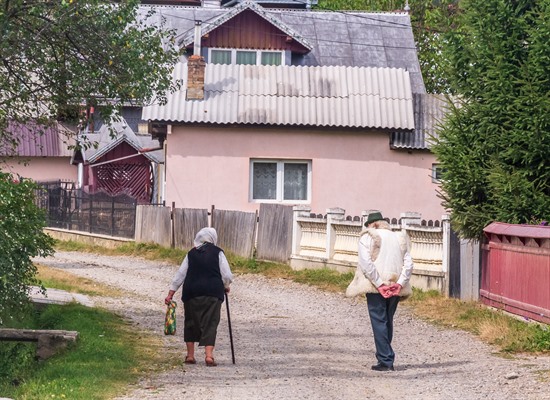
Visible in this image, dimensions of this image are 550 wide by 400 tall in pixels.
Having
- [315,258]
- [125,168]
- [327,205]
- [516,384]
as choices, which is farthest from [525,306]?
[125,168]

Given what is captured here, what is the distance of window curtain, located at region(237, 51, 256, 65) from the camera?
3584 centimetres

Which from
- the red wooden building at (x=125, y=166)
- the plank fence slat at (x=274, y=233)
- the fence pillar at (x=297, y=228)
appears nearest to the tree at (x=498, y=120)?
the fence pillar at (x=297, y=228)

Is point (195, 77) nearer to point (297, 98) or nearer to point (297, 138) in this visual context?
point (297, 98)

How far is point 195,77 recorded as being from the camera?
29.7m

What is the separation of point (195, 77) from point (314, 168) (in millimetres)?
3884

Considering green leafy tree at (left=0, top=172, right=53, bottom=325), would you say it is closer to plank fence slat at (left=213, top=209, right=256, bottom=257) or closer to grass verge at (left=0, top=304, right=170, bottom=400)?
grass verge at (left=0, top=304, right=170, bottom=400)

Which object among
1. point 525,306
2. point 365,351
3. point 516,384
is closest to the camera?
point 516,384

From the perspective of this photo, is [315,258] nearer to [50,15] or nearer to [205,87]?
[205,87]

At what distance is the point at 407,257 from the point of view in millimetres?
12930

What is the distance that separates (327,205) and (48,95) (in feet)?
47.2

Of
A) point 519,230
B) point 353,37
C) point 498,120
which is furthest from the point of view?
point 353,37

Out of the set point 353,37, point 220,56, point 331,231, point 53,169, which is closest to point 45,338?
point 331,231

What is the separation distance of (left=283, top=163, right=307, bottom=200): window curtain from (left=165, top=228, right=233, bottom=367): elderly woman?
16.3m

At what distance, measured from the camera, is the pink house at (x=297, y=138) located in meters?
29.5
